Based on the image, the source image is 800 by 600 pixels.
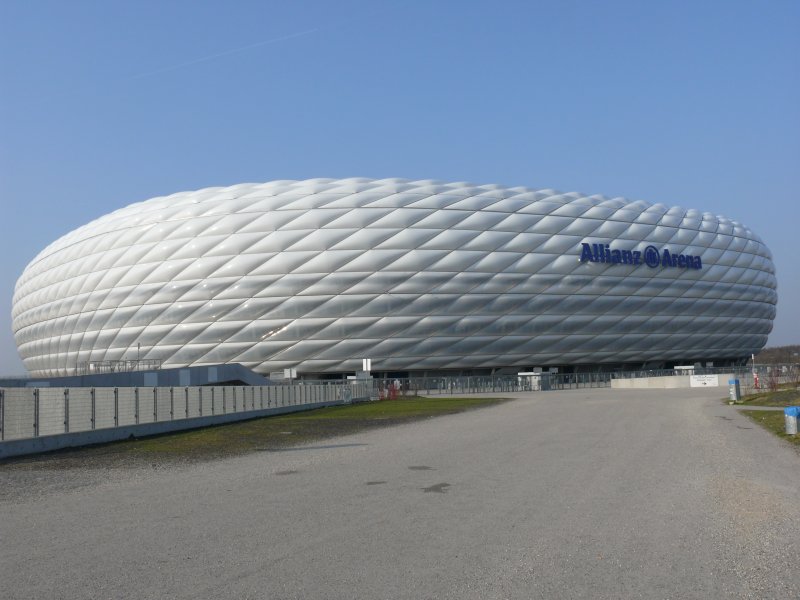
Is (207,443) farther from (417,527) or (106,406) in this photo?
(417,527)

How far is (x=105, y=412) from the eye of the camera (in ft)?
61.2

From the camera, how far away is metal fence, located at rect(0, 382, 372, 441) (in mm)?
15195

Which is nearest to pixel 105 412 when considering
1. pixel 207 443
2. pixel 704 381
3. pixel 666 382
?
pixel 207 443

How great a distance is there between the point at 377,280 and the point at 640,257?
21506mm

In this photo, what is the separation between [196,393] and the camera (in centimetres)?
2412

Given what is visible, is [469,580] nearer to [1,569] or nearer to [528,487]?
[1,569]

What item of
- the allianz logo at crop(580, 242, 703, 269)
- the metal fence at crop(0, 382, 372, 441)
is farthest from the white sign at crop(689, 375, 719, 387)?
the metal fence at crop(0, 382, 372, 441)

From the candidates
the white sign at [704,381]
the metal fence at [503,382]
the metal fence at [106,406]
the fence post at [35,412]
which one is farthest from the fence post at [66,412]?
the white sign at [704,381]

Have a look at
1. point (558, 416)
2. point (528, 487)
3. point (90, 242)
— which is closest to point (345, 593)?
point (528, 487)

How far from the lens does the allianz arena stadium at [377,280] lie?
56219mm

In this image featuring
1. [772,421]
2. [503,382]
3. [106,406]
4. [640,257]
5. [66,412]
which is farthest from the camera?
[640,257]

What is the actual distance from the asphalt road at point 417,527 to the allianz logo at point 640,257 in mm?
48790

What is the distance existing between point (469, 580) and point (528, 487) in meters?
4.22

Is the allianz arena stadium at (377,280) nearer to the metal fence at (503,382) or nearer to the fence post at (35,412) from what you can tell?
the metal fence at (503,382)
